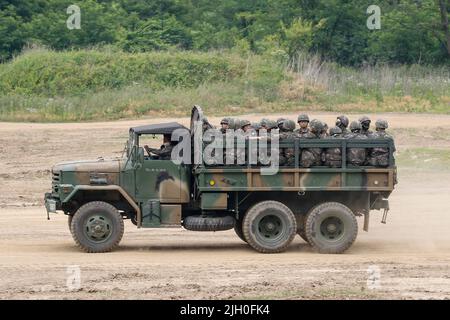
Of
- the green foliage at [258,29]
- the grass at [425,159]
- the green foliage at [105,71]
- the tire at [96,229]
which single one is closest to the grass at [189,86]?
the green foliage at [105,71]

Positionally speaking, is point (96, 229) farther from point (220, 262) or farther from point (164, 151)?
point (220, 262)

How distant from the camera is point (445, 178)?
30125 mm

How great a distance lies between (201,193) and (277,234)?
4.52 ft

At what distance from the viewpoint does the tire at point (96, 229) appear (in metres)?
19.0

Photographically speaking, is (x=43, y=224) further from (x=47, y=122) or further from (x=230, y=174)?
(x=47, y=122)

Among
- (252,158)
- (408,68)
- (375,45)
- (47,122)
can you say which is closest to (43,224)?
(252,158)

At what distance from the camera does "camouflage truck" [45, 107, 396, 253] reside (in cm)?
1909

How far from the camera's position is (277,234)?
19.4 m

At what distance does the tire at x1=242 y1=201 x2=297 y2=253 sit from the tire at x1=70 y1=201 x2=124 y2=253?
202 centimetres

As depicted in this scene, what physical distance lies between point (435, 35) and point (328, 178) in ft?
119

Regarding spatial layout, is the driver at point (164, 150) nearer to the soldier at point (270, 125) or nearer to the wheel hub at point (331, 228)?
the soldier at point (270, 125)

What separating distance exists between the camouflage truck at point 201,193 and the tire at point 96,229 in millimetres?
16

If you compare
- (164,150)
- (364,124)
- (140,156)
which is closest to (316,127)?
(364,124)

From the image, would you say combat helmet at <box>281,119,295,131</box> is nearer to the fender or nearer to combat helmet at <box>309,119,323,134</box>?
combat helmet at <box>309,119,323,134</box>
